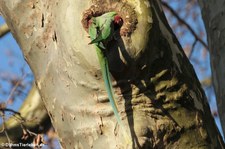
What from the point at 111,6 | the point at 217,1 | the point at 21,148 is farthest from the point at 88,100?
the point at 21,148

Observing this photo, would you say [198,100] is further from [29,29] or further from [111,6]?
[29,29]

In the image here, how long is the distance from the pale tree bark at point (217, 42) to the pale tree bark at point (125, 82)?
12cm

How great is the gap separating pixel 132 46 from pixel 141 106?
0.45 feet

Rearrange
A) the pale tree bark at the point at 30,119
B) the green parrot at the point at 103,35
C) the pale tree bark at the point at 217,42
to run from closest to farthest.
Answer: the green parrot at the point at 103,35 < the pale tree bark at the point at 217,42 < the pale tree bark at the point at 30,119

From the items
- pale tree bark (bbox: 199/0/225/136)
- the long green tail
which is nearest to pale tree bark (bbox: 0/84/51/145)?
pale tree bark (bbox: 199/0/225/136)

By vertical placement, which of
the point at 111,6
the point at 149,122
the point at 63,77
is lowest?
the point at 149,122

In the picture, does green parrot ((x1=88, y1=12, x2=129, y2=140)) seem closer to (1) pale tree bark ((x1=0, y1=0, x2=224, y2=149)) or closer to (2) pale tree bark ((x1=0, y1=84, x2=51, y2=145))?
(1) pale tree bark ((x1=0, y1=0, x2=224, y2=149))

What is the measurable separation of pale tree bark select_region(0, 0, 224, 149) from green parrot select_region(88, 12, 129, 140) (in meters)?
0.02

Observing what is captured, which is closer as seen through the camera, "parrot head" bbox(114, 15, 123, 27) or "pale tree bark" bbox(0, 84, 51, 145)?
"parrot head" bbox(114, 15, 123, 27)

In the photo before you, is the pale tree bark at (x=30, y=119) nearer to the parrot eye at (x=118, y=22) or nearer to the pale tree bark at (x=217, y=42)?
the pale tree bark at (x=217, y=42)

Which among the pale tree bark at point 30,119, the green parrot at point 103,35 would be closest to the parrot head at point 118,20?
the green parrot at point 103,35

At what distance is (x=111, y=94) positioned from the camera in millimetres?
1041

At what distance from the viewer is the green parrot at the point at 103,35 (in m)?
1.01

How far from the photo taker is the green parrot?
1.01 metres
